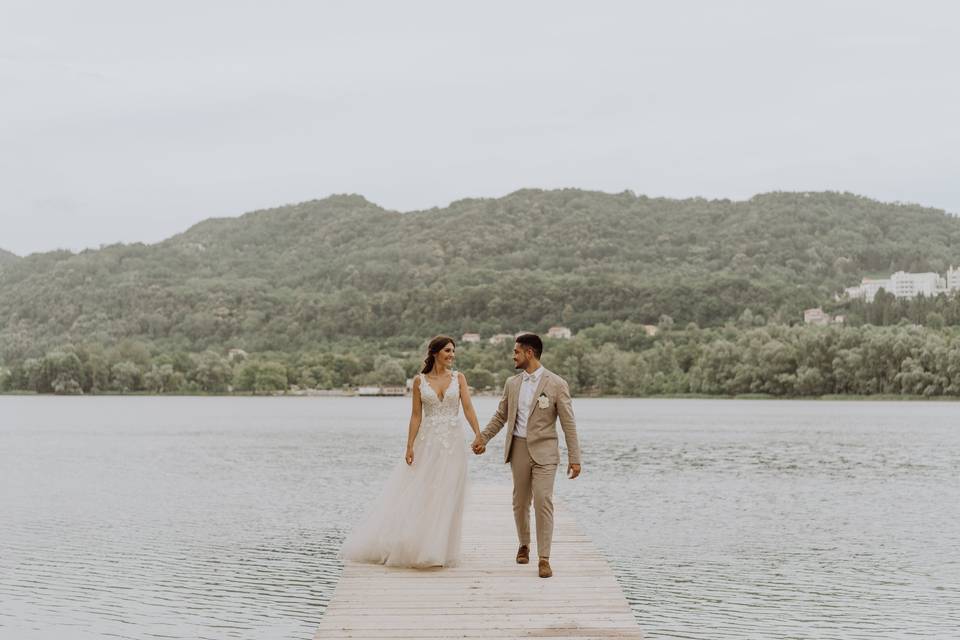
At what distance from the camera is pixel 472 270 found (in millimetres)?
157250

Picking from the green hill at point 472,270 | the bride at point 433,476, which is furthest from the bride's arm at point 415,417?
the green hill at point 472,270

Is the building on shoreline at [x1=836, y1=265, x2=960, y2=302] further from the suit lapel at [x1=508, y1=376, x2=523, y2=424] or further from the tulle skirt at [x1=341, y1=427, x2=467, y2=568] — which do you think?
the suit lapel at [x1=508, y1=376, x2=523, y2=424]

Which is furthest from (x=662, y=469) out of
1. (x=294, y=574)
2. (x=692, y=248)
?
(x=692, y=248)

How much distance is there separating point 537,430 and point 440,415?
118cm

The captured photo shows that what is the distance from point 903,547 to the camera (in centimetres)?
2005

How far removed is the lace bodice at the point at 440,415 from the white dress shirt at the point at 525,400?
2.47 ft

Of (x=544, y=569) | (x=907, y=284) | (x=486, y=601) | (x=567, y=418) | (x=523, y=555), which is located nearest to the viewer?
(x=486, y=601)

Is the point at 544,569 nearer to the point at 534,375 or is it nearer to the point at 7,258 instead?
the point at 534,375

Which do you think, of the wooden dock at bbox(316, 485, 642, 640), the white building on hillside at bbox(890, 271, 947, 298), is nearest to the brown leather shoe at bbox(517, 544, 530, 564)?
the wooden dock at bbox(316, 485, 642, 640)

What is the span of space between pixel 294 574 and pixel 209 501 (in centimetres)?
1126

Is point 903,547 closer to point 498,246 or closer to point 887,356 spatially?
point 887,356

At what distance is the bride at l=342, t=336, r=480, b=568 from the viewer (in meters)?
11.5

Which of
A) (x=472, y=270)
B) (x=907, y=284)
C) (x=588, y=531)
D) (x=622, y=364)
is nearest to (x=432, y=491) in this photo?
(x=588, y=531)

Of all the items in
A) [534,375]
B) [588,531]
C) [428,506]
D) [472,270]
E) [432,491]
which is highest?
[472,270]
